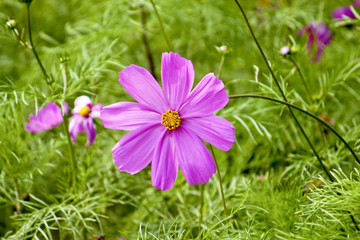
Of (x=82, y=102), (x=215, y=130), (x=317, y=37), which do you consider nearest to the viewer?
(x=215, y=130)

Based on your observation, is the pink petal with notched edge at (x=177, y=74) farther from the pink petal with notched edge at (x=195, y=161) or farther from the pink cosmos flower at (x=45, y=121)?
the pink cosmos flower at (x=45, y=121)

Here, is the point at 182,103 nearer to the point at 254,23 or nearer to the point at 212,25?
the point at 212,25

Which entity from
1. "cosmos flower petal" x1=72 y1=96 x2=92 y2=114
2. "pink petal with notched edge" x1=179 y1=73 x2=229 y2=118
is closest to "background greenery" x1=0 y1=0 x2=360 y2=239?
"cosmos flower petal" x1=72 y1=96 x2=92 y2=114

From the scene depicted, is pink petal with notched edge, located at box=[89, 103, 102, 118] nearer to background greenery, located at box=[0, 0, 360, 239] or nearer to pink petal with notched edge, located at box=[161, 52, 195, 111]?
background greenery, located at box=[0, 0, 360, 239]

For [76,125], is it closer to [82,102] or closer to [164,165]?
[82,102]

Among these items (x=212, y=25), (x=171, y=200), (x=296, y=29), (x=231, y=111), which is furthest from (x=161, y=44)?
(x=171, y=200)

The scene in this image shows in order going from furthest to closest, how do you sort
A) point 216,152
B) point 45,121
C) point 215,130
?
point 216,152, point 45,121, point 215,130

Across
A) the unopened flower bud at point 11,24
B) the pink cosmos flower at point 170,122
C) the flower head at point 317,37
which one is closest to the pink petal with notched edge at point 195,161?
the pink cosmos flower at point 170,122

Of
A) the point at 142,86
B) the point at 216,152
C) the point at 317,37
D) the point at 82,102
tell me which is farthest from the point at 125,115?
the point at 317,37
